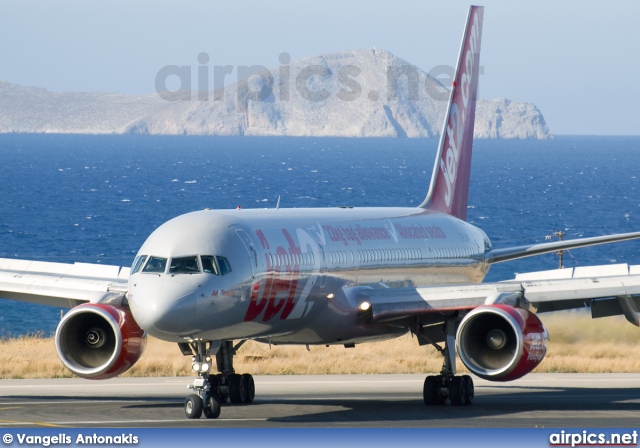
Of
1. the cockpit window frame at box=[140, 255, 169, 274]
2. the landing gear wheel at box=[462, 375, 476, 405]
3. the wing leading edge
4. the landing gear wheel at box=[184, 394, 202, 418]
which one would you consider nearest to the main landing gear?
the landing gear wheel at box=[184, 394, 202, 418]

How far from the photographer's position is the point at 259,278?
2842cm

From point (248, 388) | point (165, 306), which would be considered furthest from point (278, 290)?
point (248, 388)

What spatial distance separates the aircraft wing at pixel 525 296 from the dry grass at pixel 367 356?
1203cm

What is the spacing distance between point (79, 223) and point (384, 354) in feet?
305

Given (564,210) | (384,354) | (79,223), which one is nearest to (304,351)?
(384,354)

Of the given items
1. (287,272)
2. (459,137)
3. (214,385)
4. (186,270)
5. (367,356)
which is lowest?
(367,356)

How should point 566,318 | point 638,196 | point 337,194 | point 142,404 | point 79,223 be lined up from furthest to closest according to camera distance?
point 638,196
point 337,194
point 79,223
point 566,318
point 142,404

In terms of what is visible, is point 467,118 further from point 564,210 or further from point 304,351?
point 564,210

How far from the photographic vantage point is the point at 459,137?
43.5 meters

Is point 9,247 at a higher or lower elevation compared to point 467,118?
lower

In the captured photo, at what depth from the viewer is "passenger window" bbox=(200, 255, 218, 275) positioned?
89.7 feet

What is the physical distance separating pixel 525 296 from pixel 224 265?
782 cm

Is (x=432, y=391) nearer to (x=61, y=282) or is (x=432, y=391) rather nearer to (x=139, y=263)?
(x=139, y=263)

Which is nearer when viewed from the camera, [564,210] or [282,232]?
[282,232]
